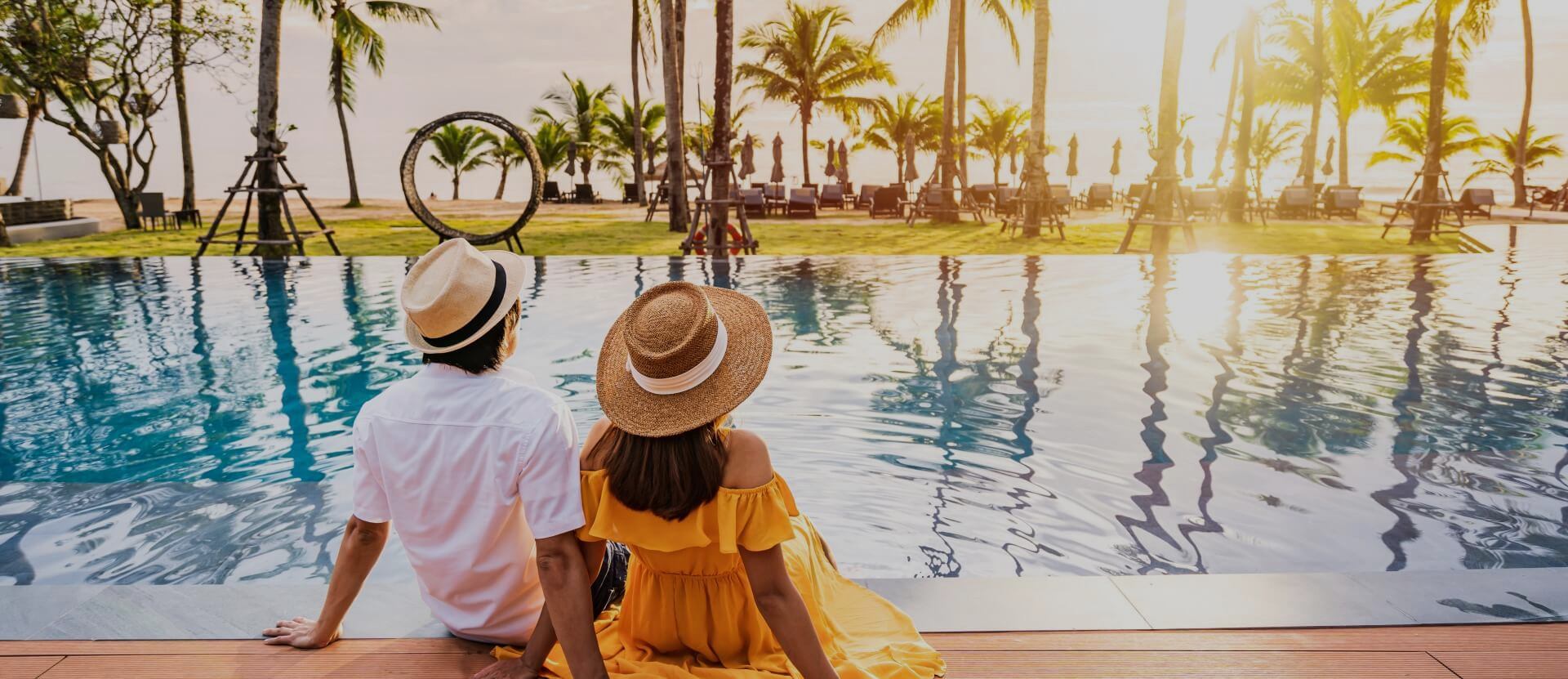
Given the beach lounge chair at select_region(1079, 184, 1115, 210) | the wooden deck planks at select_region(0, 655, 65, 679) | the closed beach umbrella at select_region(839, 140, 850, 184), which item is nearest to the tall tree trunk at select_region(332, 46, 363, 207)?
the closed beach umbrella at select_region(839, 140, 850, 184)

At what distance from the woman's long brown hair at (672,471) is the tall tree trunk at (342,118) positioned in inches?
1123

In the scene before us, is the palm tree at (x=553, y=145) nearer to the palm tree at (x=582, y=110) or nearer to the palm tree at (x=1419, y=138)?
the palm tree at (x=582, y=110)

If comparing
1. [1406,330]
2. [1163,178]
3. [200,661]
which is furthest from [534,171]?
[200,661]

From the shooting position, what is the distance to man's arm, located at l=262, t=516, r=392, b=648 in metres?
2.34

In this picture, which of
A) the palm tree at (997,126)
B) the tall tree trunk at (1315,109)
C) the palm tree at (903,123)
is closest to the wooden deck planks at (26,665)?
the tall tree trunk at (1315,109)

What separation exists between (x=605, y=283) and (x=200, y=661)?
28.9 feet

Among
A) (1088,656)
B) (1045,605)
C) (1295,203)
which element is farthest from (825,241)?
(1088,656)

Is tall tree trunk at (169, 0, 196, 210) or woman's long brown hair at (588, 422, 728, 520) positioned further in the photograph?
tall tree trunk at (169, 0, 196, 210)

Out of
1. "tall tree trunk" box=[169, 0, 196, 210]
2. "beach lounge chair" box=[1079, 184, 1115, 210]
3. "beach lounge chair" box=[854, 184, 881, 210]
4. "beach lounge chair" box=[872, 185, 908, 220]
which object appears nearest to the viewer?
"tall tree trunk" box=[169, 0, 196, 210]

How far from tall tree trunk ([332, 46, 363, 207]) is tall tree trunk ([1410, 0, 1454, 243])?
83.5 ft

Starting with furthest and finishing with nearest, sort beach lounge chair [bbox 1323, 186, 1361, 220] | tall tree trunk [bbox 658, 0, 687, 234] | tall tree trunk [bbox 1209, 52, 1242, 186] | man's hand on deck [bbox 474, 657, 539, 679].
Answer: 1. tall tree trunk [bbox 1209, 52, 1242, 186]
2. beach lounge chair [bbox 1323, 186, 1361, 220]
3. tall tree trunk [bbox 658, 0, 687, 234]
4. man's hand on deck [bbox 474, 657, 539, 679]

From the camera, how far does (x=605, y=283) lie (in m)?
11.1

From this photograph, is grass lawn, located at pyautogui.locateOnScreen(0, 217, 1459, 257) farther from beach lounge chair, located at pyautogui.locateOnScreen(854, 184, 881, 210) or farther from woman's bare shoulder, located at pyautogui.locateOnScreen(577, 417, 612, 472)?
woman's bare shoulder, located at pyautogui.locateOnScreen(577, 417, 612, 472)

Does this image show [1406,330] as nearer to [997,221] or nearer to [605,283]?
[605,283]
